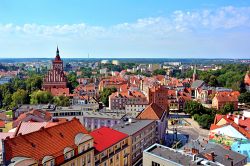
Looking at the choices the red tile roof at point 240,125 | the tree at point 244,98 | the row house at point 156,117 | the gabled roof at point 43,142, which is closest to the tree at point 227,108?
the tree at point 244,98

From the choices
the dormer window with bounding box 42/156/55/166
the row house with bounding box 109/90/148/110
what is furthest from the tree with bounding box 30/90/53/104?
the dormer window with bounding box 42/156/55/166

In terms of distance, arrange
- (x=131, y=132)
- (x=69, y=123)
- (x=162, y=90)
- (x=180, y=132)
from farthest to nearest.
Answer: (x=162, y=90)
(x=180, y=132)
(x=131, y=132)
(x=69, y=123)

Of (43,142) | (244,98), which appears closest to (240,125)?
(43,142)

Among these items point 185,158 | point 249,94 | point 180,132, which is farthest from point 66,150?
point 249,94

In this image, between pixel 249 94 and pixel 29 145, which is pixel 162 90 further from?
pixel 29 145

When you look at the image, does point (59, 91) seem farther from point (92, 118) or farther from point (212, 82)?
point (212, 82)

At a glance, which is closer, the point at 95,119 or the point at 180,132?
the point at 95,119
